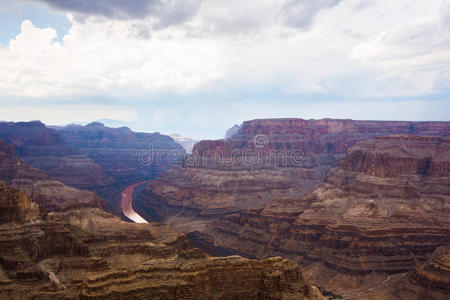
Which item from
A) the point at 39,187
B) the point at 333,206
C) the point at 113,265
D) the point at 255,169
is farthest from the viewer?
the point at 255,169

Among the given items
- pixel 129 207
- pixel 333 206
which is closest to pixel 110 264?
pixel 333 206

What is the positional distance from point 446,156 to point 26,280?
340ft

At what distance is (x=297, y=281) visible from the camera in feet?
131

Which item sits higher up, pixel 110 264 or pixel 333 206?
pixel 333 206

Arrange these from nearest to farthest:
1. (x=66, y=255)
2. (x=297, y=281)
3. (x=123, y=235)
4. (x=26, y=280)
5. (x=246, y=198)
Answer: (x=297, y=281) → (x=26, y=280) → (x=66, y=255) → (x=123, y=235) → (x=246, y=198)

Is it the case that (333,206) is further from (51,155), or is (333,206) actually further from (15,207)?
(51,155)

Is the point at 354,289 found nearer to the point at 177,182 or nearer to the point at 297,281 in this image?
the point at 297,281

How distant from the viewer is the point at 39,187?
109125mm

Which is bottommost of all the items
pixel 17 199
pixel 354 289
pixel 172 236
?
pixel 354 289

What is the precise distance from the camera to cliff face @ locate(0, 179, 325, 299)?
120 ft

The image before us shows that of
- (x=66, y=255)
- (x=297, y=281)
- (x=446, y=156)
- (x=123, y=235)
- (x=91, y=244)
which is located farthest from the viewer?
(x=446, y=156)

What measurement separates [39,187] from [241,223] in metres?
52.5

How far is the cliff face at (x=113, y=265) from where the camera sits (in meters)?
36.6

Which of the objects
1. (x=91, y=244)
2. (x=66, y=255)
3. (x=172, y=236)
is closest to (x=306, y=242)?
(x=172, y=236)
